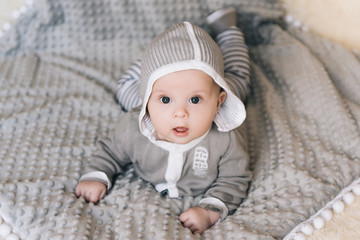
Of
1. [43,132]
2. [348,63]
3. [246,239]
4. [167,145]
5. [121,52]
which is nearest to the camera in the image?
[246,239]

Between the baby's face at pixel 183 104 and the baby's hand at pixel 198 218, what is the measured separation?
0.15 metres

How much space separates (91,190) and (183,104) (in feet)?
0.90

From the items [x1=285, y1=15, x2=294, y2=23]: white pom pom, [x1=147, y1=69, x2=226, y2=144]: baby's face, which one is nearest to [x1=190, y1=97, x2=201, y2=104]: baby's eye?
[x1=147, y1=69, x2=226, y2=144]: baby's face

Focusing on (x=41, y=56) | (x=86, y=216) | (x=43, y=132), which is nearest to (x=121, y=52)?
(x=41, y=56)

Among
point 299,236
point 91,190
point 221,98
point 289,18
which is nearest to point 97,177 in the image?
point 91,190

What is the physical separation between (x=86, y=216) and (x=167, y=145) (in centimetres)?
22

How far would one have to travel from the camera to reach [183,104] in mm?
833

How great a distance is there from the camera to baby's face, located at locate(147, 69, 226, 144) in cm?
82

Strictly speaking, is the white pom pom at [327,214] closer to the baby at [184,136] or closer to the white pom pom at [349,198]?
the white pom pom at [349,198]

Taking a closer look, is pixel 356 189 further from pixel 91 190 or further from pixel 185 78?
pixel 91 190

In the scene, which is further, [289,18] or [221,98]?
[289,18]

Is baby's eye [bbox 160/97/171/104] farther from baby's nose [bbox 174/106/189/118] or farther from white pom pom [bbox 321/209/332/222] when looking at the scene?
white pom pom [bbox 321/209/332/222]

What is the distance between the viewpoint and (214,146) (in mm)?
944

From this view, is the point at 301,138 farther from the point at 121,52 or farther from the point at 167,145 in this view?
the point at 121,52
